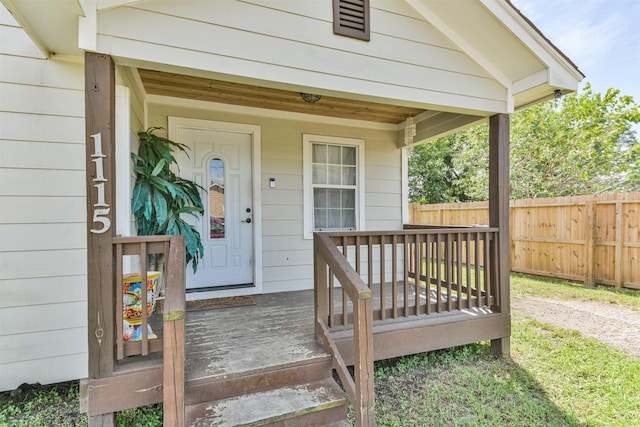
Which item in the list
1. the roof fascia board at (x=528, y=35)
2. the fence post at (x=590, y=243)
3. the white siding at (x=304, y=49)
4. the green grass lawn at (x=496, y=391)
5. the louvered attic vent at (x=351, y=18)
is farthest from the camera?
the fence post at (x=590, y=243)

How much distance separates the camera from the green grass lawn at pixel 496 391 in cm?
218

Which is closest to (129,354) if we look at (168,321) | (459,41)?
(168,321)

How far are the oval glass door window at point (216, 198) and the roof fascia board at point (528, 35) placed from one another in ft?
10.5

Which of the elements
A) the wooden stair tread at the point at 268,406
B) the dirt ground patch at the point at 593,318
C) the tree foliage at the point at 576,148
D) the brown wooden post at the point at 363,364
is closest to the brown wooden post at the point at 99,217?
the wooden stair tread at the point at 268,406

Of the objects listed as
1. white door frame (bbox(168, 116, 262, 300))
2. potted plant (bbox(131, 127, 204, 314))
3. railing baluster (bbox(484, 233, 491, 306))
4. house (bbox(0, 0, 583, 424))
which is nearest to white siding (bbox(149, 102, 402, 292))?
white door frame (bbox(168, 116, 262, 300))

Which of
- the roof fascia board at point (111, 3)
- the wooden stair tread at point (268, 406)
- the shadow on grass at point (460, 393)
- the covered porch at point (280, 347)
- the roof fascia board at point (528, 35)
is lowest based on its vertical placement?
the shadow on grass at point (460, 393)

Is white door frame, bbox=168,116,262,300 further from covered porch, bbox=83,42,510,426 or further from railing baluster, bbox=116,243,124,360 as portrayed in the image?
railing baluster, bbox=116,243,124,360

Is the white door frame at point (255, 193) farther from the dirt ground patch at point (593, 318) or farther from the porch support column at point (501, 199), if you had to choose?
the dirt ground patch at point (593, 318)

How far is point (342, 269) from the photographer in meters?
2.17

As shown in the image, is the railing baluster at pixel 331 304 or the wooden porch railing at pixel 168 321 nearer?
the wooden porch railing at pixel 168 321

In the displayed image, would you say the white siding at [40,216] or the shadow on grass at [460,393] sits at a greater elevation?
the white siding at [40,216]

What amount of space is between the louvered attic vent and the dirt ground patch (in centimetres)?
406

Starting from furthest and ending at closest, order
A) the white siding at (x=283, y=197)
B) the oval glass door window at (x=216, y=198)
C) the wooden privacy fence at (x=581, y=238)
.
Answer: the wooden privacy fence at (x=581, y=238), the white siding at (x=283, y=197), the oval glass door window at (x=216, y=198)

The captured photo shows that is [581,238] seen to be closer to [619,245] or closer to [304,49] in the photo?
[619,245]
